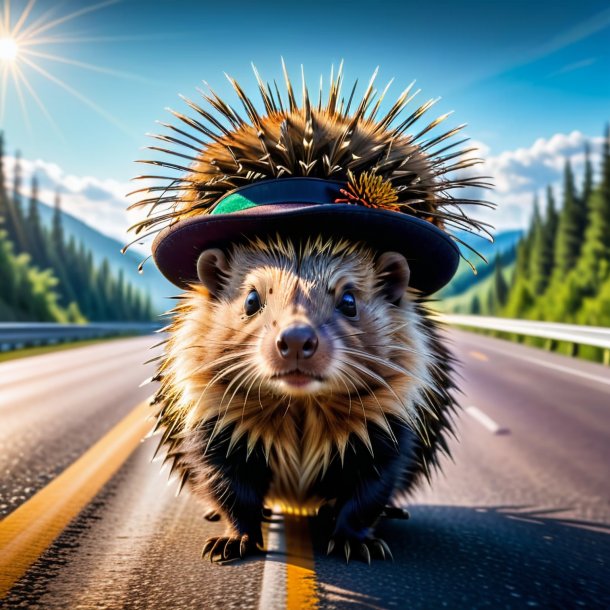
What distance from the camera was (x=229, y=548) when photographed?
280 cm

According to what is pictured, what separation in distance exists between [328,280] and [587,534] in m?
2.07

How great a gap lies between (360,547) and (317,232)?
134 centimetres

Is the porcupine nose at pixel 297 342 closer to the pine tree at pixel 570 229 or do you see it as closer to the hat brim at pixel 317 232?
the hat brim at pixel 317 232

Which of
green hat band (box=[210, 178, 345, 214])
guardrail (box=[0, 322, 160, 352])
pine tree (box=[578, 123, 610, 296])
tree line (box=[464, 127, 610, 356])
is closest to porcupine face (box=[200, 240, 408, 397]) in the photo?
green hat band (box=[210, 178, 345, 214])

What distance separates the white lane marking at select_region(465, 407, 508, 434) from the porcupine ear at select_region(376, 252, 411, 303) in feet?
14.6

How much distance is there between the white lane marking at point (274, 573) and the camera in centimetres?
227

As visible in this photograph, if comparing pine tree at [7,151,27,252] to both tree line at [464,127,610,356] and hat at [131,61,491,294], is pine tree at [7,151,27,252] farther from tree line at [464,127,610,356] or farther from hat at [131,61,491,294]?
hat at [131,61,491,294]

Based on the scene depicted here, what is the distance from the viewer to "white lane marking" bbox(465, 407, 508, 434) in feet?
23.1

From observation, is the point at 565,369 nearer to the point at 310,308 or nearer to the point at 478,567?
A: the point at 478,567

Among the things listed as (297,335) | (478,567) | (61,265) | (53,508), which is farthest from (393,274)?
(61,265)

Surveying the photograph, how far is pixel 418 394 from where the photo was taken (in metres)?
2.92

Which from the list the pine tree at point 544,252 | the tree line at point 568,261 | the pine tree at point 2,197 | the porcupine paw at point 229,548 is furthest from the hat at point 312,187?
the pine tree at point 544,252

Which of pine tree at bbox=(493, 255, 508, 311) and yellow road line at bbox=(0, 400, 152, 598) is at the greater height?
pine tree at bbox=(493, 255, 508, 311)

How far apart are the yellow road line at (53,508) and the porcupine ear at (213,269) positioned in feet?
4.36
